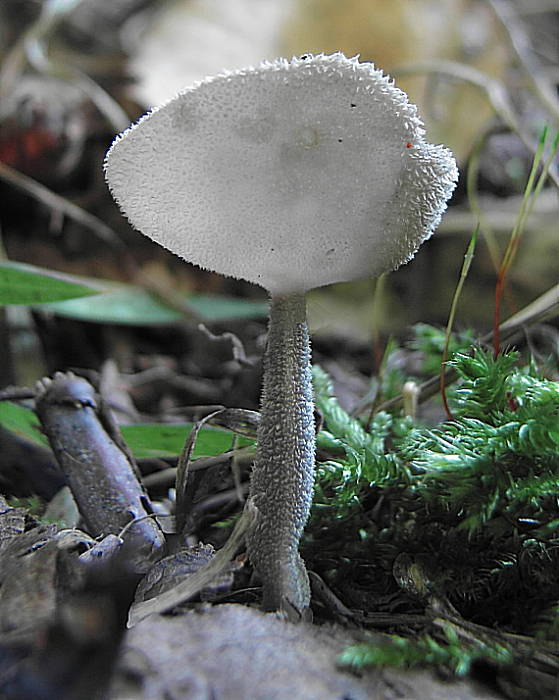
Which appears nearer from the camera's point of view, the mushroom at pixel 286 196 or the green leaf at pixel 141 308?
the mushroom at pixel 286 196

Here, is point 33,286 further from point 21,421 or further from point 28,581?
point 28,581

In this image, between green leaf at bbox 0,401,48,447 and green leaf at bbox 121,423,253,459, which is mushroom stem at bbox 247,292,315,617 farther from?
green leaf at bbox 0,401,48,447

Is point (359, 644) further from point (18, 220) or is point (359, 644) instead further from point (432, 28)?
point (432, 28)

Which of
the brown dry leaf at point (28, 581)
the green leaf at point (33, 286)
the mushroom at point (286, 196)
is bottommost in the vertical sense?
the brown dry leaf at point (28, 581)

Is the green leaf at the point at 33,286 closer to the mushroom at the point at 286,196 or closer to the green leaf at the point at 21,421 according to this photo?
the green leaf at the point at 21,421

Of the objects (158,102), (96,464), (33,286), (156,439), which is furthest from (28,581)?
(158,102)

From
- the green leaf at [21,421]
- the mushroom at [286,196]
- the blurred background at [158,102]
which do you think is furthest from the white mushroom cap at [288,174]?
the blurred background at [158,102]
